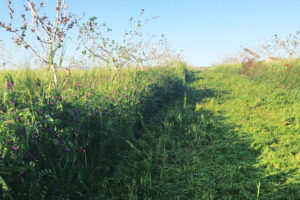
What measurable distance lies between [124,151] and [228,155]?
160cm

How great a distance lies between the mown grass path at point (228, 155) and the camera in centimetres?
288

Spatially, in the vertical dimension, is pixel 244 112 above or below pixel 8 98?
below

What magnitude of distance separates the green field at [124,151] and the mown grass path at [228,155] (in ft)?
0.04

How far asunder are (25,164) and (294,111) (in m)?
6.22

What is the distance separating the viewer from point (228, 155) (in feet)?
12.5

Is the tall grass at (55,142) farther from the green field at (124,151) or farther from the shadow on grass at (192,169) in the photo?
the shadow on grass at (192,169)

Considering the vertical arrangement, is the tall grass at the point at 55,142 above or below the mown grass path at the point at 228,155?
above

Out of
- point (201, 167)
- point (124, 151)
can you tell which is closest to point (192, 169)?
point (201, 167)

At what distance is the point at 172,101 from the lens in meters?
8.04

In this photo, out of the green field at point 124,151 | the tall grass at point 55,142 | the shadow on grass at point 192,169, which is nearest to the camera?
the tall grass at point 55,142

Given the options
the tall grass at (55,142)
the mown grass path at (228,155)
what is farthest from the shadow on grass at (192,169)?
the tall grass at (55,142)

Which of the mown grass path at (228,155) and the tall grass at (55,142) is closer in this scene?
the tall grass at (55,142)

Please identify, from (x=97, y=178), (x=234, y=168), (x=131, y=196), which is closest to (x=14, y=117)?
(x=97, y=178)

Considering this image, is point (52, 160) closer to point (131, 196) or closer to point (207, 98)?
point (131, 196)
